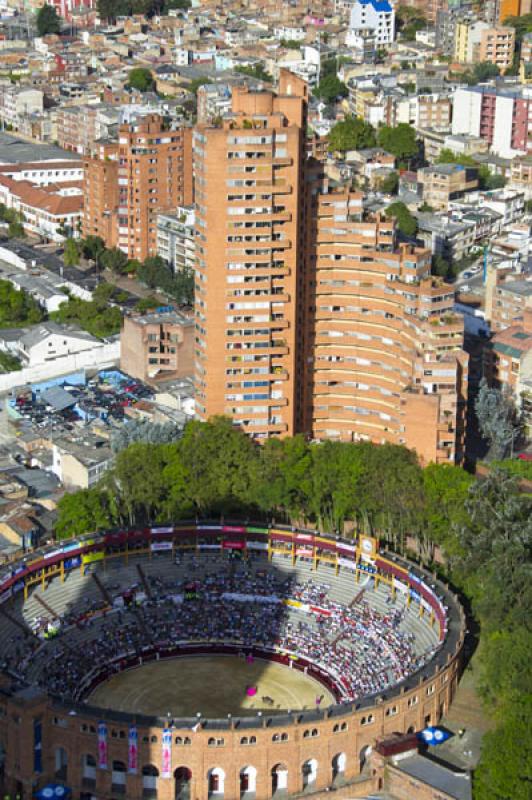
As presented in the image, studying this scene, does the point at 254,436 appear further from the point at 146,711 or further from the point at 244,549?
the point at 146,711

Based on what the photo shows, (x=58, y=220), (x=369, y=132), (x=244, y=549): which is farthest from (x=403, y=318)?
(x=369, y=132)

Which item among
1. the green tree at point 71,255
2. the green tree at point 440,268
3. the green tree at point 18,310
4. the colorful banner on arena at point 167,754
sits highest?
the green tree at point 440,268

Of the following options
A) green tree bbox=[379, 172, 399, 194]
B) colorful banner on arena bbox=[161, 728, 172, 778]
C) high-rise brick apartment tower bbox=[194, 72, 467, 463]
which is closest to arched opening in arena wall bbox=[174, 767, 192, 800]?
colorful banner on arena bbox=[161, 728, 172, 778]

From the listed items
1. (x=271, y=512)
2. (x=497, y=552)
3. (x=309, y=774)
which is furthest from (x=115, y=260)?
(x=309, y=774)

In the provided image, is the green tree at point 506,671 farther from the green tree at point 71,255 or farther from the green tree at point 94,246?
the green tree at point 71,255

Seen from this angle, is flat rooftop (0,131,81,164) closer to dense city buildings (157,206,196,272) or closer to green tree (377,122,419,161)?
dense city buildings (157,206,196,272)

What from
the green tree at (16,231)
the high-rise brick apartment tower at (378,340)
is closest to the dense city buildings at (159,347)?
the high-rise brick apartment tower at (378,340)

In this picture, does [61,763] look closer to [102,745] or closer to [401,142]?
[102,745]
